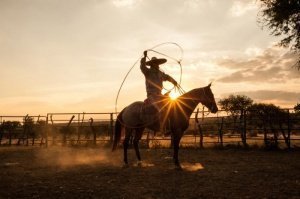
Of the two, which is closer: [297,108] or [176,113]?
[176,113]

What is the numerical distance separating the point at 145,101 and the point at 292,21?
11.7 meters

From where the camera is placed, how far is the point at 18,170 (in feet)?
34.7

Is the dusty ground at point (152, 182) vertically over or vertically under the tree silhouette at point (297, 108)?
under

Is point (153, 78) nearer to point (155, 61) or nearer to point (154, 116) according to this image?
point (155, 61)

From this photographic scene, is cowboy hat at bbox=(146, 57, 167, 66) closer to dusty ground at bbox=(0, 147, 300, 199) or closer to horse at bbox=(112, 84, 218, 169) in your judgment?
horse at bbox=(112, 84, 218, 169)

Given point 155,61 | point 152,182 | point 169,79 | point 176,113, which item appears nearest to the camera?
point 152,182

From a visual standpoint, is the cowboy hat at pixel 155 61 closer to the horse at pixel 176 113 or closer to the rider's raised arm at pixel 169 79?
the rider's raised arm at pixel 169 79

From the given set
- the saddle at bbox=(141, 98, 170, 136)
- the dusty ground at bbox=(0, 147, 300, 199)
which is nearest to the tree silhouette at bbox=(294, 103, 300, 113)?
the dusty ground at bbox=(0, 147, 300, 199)

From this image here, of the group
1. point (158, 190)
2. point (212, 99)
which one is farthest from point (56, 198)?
point (212, 99)

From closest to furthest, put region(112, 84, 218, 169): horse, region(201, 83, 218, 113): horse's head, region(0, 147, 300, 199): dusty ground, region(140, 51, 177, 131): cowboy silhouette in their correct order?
region(0, 147, 300, 199): dusty ground → region(112, 84, 218, 169): horse → region(140, 51, 177, 131): cowboy silhouette → region(201, 83, 218, 113): horse's head

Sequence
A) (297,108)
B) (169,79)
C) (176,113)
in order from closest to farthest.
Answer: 1. (176,113)
2. (169,79)
3. (297,108)

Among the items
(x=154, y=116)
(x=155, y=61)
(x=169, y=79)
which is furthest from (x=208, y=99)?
(x=155, y=61)

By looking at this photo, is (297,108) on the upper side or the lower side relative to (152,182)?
upper

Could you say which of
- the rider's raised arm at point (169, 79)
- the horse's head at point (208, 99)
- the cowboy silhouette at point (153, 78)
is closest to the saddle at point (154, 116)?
the cowboy silhouette at point (153, 78)
